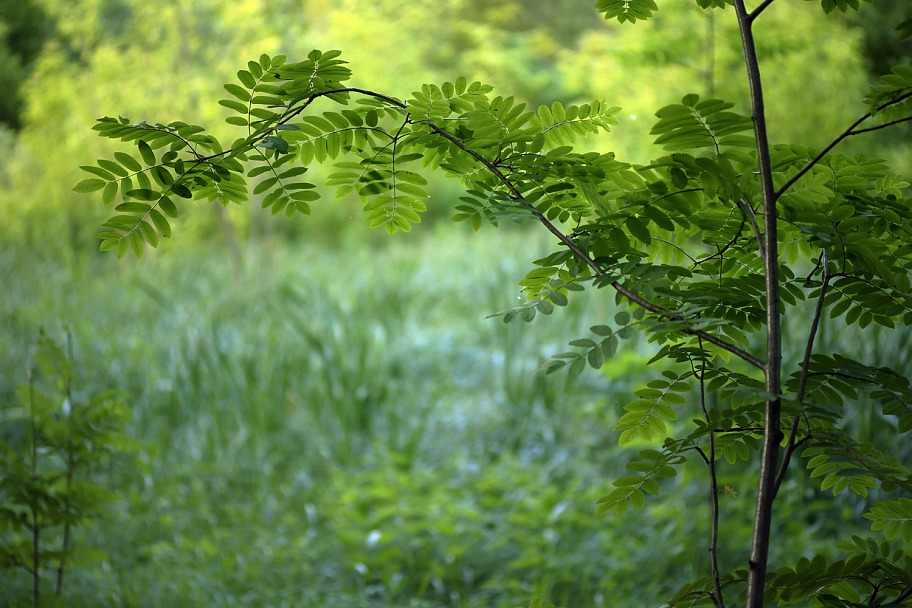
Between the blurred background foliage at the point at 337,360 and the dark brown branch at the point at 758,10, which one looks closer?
the dark brown branch at the point at 758,10

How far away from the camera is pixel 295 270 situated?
236 inches

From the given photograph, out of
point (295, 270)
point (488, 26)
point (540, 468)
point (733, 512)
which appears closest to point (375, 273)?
point (295, 270)

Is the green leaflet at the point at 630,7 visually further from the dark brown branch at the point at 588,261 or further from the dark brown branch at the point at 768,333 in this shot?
the dark brown branch at the point at 588,261

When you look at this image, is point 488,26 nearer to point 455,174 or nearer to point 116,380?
point 116,380

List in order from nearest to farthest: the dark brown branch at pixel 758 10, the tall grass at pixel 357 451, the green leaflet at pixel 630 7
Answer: the dark brown branch at pixel 758 10 → the green leaflet at pixel 630 7 → the tall grass at pixel 357 451

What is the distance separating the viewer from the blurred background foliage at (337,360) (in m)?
2.33

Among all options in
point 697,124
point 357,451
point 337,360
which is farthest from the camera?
point 337,360

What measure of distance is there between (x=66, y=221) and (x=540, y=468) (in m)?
4.92

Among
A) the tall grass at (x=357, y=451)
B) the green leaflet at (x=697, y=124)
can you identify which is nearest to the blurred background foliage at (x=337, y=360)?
the tall grass at (x=357, y=451)

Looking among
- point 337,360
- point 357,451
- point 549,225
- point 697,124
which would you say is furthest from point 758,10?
point 337,360

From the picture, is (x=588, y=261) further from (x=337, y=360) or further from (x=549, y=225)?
(x=337, y=360)

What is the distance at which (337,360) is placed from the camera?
11.7ft

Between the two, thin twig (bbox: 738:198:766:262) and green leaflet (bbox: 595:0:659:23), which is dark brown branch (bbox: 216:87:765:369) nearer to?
thin twig (bbox: 738:198:766:262)

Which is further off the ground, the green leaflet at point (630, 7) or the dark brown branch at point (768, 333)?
the green leaflet at point (630, 7)
